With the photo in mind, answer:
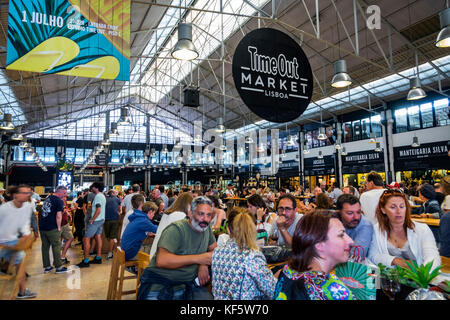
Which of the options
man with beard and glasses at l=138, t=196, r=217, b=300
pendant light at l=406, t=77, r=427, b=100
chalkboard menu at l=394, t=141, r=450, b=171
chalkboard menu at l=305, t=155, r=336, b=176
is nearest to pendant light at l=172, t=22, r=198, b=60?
man with beard and glasses at l=138, t=196, r=217, b=300

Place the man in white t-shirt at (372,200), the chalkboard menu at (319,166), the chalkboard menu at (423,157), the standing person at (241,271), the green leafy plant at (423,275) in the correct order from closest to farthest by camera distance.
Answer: the green leafy plant at (423,275), the standing person at (241,271), the man in white t-shirt at (372,200), the chalkboard menu at (423,157), the chalkboard menu at (319,166)

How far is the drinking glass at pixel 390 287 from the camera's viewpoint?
5.01ft

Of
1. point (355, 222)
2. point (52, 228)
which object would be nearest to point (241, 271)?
point (355, 222)

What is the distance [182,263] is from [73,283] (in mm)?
3288

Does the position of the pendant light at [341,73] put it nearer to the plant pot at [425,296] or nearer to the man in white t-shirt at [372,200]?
the man in white t-shirt at [372,200]

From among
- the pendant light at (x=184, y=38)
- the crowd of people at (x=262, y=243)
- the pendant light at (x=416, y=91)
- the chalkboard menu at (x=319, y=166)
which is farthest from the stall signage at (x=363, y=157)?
the pendant light at (x=184, y=38)

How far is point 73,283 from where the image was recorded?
177 inches

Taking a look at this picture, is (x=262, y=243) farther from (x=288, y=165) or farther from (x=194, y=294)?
(x=288, y=165)

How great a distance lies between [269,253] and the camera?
262 centimetres

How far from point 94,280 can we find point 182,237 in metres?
3.24

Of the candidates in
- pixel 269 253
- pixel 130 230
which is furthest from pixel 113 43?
pixel 269 253

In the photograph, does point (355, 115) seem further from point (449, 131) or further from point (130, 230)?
point (130, 230)

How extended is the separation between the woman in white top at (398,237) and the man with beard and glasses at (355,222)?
6cm
